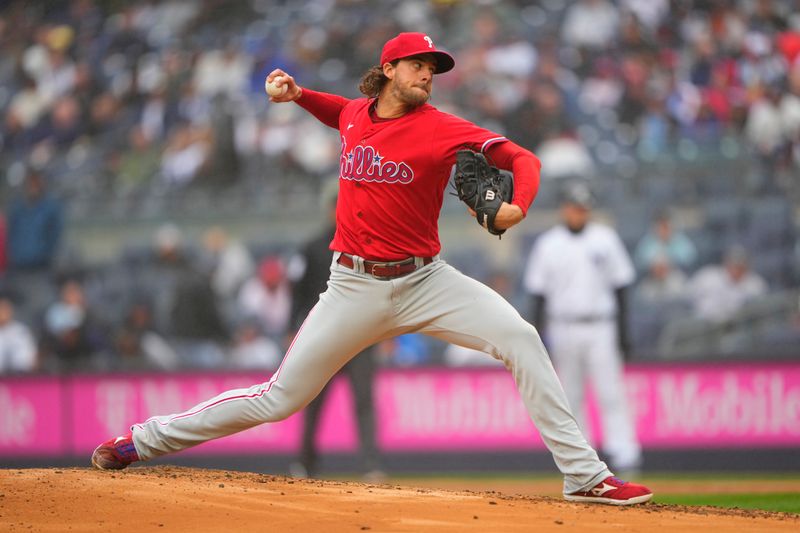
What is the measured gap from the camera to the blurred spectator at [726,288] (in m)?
12.3

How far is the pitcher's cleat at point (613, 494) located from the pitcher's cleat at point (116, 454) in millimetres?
2058

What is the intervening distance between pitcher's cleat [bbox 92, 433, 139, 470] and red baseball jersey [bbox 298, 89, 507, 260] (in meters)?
1.42

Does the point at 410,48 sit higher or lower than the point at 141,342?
higher

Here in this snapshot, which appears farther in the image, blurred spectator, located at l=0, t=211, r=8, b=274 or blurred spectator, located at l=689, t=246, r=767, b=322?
blurred spectator, located at l=0, t=211, r=8, b=274

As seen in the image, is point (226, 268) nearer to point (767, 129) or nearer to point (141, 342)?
point (141, 342)

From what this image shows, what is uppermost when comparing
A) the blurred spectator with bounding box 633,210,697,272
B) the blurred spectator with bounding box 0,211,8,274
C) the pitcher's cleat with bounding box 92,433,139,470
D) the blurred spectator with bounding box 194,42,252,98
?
the blurred spectator with bounding box 194,42,252,98

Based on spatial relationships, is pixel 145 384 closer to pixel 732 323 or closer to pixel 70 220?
pixel 70 220

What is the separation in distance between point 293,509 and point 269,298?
27.7 ft

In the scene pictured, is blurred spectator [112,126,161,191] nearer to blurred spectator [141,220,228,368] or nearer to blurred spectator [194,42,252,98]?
blurred spectator [194,42,252,98]

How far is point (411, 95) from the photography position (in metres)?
5.31

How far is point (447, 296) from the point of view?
5.35m

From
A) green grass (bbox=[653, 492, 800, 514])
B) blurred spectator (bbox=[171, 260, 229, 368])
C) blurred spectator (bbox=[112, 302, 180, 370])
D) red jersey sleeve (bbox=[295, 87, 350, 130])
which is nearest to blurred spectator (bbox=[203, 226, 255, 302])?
blurred spectator (bbox=[171, 260, 229, 368])

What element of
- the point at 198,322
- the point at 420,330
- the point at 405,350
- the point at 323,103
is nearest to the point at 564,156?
the point at 405,350

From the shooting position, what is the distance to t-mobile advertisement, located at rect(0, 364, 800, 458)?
10750mm
